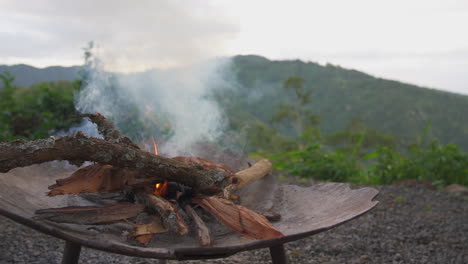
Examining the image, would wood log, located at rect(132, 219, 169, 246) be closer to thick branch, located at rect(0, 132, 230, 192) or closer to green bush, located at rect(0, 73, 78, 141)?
thick branch, located at rect(0, 132, 230, 192)

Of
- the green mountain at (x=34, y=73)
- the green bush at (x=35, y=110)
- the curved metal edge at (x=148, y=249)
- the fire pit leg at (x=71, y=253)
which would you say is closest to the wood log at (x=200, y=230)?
the curved metal edge at (x=148, y=249)

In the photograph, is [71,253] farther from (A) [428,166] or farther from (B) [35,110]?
(A) [428,166]

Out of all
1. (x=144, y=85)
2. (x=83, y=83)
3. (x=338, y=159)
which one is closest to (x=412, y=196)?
(x=338, y=159)

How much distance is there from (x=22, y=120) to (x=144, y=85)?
61.4 inches

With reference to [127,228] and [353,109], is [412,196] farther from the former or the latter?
[353,109]

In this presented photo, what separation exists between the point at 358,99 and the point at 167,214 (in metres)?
22.0

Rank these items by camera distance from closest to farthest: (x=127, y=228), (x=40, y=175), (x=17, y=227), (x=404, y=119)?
(x=127, y=228) < (x=40, y=175) < (x=17, y=227) < (x=404, y=119)

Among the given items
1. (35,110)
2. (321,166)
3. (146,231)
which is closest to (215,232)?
(146,231)

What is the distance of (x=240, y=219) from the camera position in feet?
4.67

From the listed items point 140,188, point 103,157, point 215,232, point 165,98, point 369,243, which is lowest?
point 369,243

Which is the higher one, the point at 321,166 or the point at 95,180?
the point at 95,180

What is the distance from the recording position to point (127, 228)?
57.2 inches

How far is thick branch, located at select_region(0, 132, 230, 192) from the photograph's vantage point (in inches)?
50.9

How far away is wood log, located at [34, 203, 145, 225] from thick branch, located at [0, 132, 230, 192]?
0.52 ft
